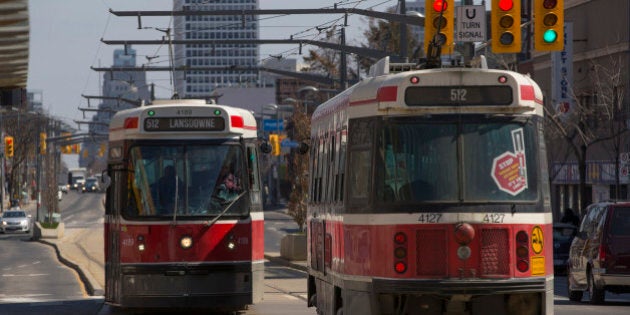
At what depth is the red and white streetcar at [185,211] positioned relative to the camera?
21.0m

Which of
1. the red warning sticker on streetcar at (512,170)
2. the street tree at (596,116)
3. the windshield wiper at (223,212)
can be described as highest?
the street tree at (596,116)

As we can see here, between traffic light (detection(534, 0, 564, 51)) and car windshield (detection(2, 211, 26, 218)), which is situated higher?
traffic light (detection(534, 0, 564, 51))

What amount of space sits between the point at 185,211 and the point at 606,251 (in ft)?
28.0

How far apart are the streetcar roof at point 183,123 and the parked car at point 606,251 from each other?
7.57 m

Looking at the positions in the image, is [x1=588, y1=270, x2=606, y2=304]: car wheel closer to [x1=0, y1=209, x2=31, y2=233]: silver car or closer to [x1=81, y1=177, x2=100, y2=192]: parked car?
[x1=0, y1=209, x2=31, y2=233]: silver car

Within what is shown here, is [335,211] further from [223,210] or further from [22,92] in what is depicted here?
[22,92]

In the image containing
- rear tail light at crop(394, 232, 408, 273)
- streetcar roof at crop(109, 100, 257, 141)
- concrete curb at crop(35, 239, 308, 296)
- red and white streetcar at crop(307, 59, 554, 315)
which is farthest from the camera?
concrete curb at crop(35, 239, 308, 296)

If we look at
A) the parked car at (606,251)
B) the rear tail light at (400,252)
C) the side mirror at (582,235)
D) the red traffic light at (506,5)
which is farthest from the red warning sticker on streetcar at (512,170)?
the side mirror at (582,235)

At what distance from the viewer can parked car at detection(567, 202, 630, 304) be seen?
25.8m

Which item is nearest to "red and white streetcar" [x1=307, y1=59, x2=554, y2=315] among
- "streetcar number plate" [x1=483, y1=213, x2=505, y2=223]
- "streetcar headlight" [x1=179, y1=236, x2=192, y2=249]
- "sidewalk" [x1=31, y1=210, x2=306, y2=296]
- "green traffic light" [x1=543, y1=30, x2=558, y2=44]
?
"streetcar number plate" [x1=483, y1=213, x2=505, y2=223]

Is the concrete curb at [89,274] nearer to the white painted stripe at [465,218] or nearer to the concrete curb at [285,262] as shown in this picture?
the concrete curb at [285,262]

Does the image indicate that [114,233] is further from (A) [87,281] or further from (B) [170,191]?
(A) [87,281]

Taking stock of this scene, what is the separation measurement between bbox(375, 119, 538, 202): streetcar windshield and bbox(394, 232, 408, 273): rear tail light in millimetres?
381

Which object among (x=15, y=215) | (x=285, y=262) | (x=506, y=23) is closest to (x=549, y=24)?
(x=506, y=23)
